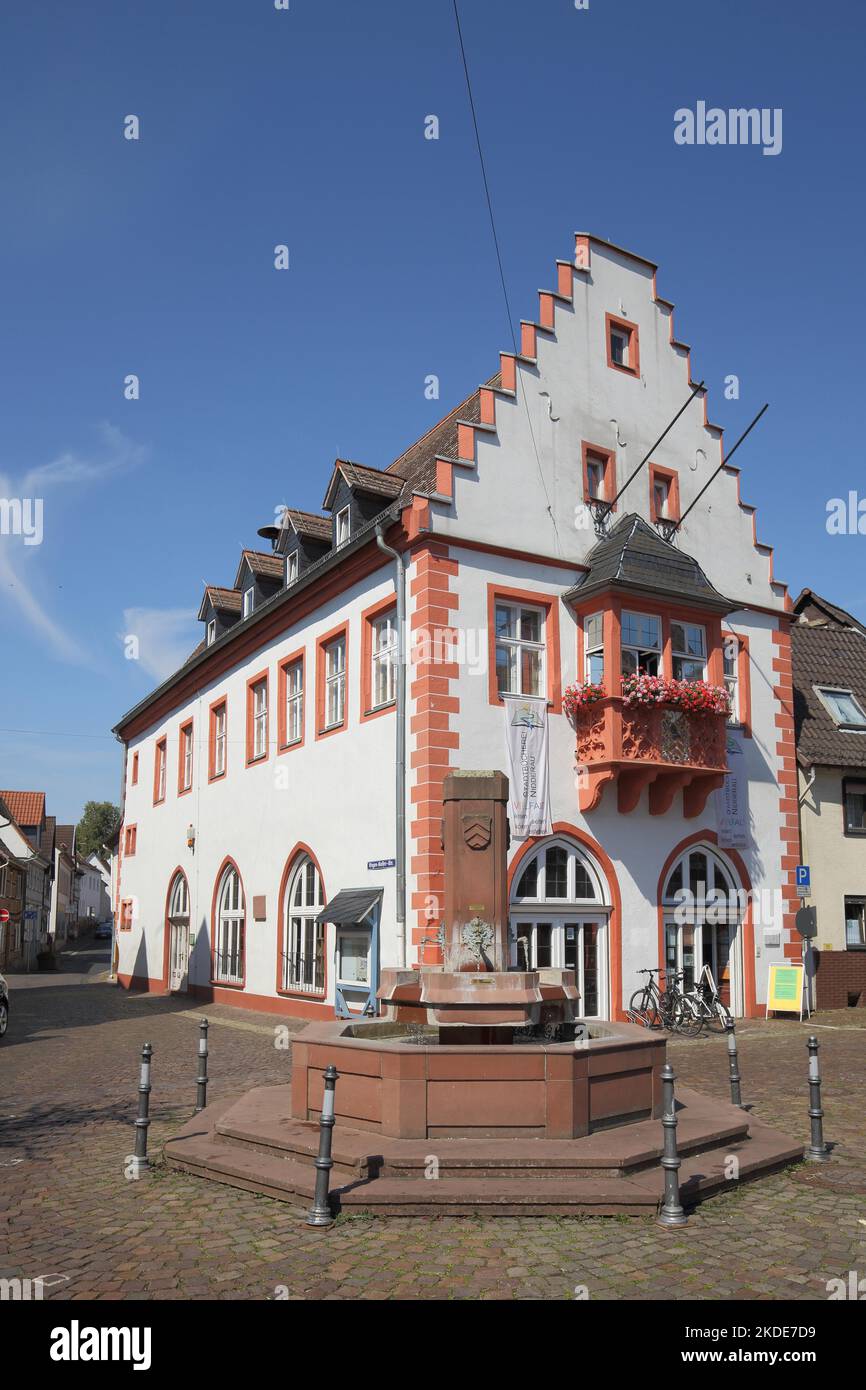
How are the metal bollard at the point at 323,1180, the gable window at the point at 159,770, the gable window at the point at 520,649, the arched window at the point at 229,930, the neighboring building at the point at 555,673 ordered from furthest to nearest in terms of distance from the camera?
the gable window at the point at 159,770, the arched window at the point at 229,930, the gable window at the point at 520,649, the neighboring building at the point at 555,673, the metal bollard at the point at 323,1180

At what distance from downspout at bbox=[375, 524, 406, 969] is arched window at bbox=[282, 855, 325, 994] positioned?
3614 millimetres

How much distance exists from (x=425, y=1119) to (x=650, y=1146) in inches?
66.9

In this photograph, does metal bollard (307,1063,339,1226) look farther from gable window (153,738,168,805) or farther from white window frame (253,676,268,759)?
gable window (153,738,168,805)

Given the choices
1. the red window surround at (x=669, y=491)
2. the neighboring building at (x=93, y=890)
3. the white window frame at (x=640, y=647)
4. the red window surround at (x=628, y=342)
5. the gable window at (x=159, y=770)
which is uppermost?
the red window surround at (x=628, y=342)

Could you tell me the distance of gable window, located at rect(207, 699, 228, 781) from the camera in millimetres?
28969

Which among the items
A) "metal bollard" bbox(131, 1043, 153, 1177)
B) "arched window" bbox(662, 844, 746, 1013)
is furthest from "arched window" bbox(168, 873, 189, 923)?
"metal bollard" bbox(131, 1043, 153, 1177)

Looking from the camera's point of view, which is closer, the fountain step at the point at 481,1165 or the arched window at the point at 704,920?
the fountain step at the point at 481,1165

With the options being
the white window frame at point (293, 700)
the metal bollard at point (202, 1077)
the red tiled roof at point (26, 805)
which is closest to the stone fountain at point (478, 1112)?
the metal bollard at point (202, 1077)

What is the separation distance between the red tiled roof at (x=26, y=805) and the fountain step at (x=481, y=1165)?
6676cm

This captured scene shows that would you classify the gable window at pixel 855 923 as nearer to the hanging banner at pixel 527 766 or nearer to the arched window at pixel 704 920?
the arched window at pixel 704 920

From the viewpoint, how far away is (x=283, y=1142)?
8977 mm

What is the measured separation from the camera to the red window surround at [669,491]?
72.9 ft

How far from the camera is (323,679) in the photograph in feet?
74.7

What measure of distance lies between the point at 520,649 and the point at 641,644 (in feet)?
7.13
